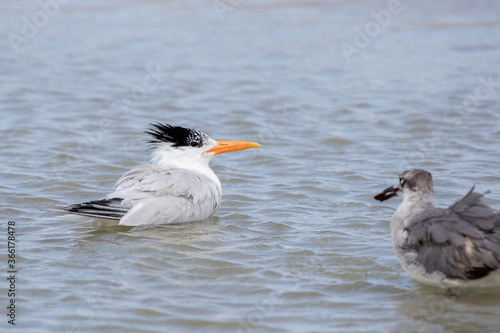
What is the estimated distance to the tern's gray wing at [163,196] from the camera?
6.99 meters

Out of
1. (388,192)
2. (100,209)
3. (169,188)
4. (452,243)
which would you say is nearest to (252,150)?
(169,188)

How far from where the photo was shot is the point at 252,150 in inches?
384

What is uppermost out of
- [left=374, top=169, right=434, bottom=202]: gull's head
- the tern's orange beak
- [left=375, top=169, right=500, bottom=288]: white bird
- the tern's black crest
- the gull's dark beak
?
the tern's black crest

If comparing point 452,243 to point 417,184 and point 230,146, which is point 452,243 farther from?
point 230,146

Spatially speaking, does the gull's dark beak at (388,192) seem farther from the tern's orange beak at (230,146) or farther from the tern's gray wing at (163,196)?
the tern's orange beak at (230,146)

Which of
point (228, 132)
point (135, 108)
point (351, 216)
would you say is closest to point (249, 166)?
point (228, 132)

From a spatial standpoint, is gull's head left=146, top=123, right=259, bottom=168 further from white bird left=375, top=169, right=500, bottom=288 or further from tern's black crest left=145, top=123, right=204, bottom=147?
white bird left=375, top=169, right=500, bottom=288

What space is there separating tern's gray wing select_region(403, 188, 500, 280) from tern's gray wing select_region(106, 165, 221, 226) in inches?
97.1

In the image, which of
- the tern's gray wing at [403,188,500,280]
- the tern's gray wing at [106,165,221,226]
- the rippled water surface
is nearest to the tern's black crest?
the tern's gray wing at [106,165,221,226]

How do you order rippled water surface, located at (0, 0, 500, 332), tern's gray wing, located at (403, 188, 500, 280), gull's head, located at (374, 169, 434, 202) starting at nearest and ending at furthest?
tern's gray wing, located at (403, 188, 500, 280), rippled water surface, located at (0, 0, 500, 332), gull's head, located at (374, 169, 434, 202)

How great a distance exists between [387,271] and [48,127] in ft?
19.7

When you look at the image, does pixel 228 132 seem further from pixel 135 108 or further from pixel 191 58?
pixel 191 58

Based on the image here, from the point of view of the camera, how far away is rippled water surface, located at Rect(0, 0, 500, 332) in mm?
5375

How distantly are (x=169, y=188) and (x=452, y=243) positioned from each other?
9.84 ft
